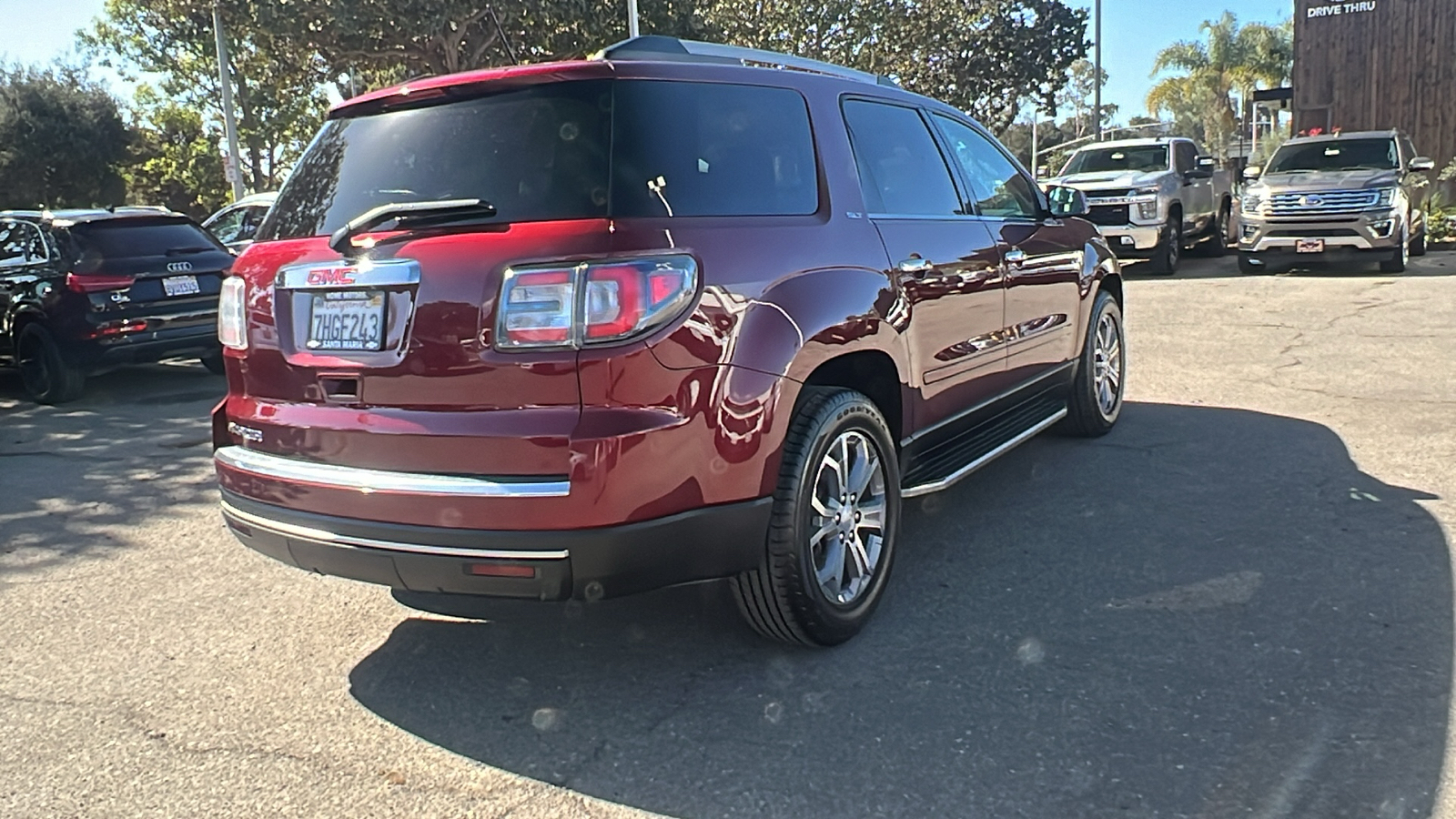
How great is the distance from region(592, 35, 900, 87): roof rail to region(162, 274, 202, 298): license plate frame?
6.35m

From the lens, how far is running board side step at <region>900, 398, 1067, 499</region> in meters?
4.10

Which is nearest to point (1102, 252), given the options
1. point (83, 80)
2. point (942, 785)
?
point (942, 785)

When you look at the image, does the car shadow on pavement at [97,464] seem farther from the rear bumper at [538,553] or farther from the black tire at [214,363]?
the rear bumper at [538,553]

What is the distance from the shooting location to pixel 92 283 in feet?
27.8

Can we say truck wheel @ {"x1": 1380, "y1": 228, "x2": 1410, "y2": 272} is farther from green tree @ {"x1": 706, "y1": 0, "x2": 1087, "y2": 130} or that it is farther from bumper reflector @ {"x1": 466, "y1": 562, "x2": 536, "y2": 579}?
green tree @ {"x1": 706, "y1": 0, "x2": 1087, "y2": 130}

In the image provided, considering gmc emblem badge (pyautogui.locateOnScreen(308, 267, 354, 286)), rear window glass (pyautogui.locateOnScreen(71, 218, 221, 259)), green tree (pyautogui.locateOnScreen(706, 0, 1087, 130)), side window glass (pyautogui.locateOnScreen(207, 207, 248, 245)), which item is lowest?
gmc emblem badge (pyautogui.locateOnScreen(308, 267, 354, 286))

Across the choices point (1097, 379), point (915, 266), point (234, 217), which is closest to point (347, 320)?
point (915, 266)

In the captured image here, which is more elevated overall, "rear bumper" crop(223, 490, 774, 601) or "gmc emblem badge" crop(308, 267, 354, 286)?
"gmc emblem badge" crop(308, 267, 354, 286)

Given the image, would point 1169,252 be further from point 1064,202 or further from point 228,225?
point 228,225

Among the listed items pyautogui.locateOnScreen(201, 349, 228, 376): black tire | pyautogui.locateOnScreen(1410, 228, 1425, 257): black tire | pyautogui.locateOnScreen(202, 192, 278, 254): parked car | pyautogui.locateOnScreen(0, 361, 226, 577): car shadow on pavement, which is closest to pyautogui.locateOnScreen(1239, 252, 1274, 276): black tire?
pyautogui.locateOnScreen(1410, 228, 1425, 257): black tire

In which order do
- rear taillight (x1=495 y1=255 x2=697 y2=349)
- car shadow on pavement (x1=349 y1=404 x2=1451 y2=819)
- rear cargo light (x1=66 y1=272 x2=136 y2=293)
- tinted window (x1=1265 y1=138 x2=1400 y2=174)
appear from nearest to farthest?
car shadow on pavement (x1=349 y1=404 x2=1451 y2=819) → rear taillight (x1=495 y1=255 x2=697 y2=349) → rear cargo light (x1=66 y1=272 x2=136 y2=293) → tinted window (x1=1265 y1=138 x2=1400 y2=174)

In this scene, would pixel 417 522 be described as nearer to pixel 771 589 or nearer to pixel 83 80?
pixel 771 589

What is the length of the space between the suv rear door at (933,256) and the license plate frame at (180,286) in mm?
6499

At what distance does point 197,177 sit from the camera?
42.1 metres
